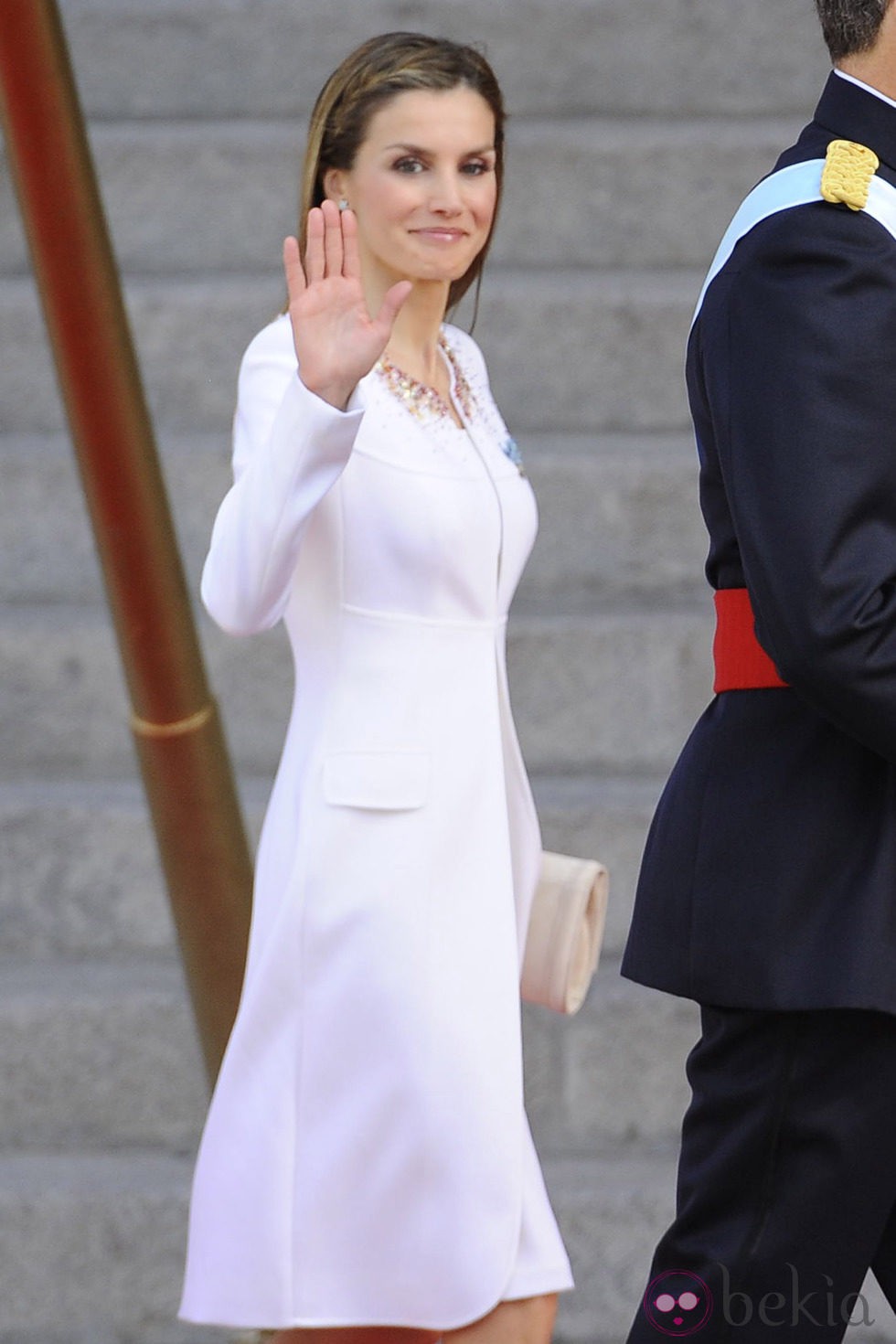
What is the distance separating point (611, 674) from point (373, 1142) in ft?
4.14

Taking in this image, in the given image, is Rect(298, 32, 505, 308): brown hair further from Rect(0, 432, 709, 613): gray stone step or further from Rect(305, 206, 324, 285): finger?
Rect(0, 432, 709, 613): gray stone step

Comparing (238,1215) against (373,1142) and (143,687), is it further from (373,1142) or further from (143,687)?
(143,687)

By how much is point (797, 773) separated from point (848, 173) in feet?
1.58

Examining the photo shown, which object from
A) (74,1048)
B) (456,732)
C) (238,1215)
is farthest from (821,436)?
(74,1048)

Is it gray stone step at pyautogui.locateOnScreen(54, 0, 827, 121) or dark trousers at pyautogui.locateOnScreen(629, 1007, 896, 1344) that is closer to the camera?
dark trousers at pyautogui.locateOnScreen(629, 1007, 896, 1344)

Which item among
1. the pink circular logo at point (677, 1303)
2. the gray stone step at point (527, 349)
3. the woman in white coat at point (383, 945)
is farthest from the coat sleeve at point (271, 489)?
the gray stone step at point (527, 349)

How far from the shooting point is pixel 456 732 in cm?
229

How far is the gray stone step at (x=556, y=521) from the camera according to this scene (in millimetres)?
3475

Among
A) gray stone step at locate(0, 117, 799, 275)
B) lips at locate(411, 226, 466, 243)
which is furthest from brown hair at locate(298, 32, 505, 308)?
gray stone step at locate(0, 117, 799, 275)

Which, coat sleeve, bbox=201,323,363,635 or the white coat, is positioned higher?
coat sleeve, bbox=201,323,363,635

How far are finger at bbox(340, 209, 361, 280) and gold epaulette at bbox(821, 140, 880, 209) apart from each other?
529 mm

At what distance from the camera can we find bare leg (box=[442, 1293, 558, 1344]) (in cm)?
226

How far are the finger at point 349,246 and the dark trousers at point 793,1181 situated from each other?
0.81 meters

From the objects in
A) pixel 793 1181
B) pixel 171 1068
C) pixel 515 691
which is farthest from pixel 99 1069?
pixel 793 1181
